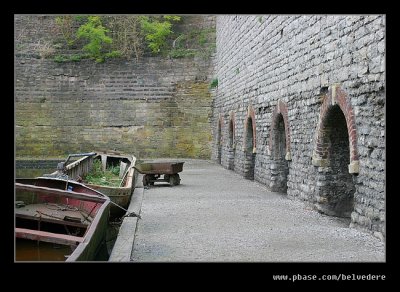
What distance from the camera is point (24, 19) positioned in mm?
28219

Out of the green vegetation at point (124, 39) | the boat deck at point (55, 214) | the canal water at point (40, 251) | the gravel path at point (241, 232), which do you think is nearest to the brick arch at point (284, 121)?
the gravel path at point (241, 232)

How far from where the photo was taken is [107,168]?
19391mm

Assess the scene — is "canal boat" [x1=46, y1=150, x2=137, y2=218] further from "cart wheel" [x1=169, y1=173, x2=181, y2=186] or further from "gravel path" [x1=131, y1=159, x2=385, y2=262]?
"cart wheel" [x1=169, y1=173, x2=181, y2=186]

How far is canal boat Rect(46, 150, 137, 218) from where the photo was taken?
11.3 metres

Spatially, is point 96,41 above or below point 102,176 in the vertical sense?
above

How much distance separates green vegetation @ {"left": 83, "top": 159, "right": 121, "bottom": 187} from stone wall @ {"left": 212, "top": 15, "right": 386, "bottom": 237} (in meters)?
4.19

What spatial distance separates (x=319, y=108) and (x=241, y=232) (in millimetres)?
3204

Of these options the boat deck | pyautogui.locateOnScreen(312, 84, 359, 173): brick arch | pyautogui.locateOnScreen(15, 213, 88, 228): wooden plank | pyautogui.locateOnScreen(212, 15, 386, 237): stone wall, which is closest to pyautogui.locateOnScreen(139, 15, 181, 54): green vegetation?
pyautogui.locateOnScreen(212, 15, 386, 237): stone wall

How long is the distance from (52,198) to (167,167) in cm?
588

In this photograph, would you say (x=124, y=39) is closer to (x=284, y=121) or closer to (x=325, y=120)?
(x=284, y=121)

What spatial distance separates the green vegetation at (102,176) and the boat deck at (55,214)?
522 centimetres

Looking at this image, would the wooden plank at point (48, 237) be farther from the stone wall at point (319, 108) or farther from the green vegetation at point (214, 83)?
the green vegetation at point (214, 83)

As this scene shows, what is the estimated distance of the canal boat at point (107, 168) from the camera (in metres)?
11.3

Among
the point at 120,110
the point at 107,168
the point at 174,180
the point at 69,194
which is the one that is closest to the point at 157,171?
the point at 174,180
